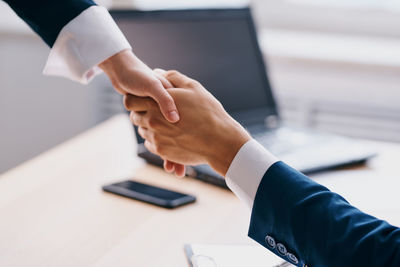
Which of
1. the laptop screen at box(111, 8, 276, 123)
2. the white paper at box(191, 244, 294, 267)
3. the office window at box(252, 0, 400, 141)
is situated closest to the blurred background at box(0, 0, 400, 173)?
the office window at box(252, 0, 400, 141)

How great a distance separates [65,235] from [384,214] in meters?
0.63

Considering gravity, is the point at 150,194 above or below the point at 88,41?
A: below

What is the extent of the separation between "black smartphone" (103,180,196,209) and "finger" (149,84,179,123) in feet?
0.63

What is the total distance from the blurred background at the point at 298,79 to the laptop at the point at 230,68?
0.78m

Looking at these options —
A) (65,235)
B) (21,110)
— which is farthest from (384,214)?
(21,110)

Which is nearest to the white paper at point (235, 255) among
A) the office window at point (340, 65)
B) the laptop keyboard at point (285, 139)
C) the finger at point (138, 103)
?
the finger at point (138, 103)

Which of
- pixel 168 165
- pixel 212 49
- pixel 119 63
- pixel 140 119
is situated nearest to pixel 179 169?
pixel 168 165

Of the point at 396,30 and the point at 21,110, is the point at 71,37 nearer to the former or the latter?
the point at 21,110

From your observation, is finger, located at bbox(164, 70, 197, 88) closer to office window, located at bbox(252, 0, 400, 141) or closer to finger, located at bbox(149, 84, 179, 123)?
finger, located at bbox(149, 84, 179, 123)

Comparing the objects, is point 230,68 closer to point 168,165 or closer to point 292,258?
point 168,165

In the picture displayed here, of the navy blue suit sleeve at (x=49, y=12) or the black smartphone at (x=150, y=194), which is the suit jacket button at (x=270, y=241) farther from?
the navy blue suit sleeve at (x=49, y=12)

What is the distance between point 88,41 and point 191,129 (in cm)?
30

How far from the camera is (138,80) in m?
1.20

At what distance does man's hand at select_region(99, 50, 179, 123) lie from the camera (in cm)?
115
